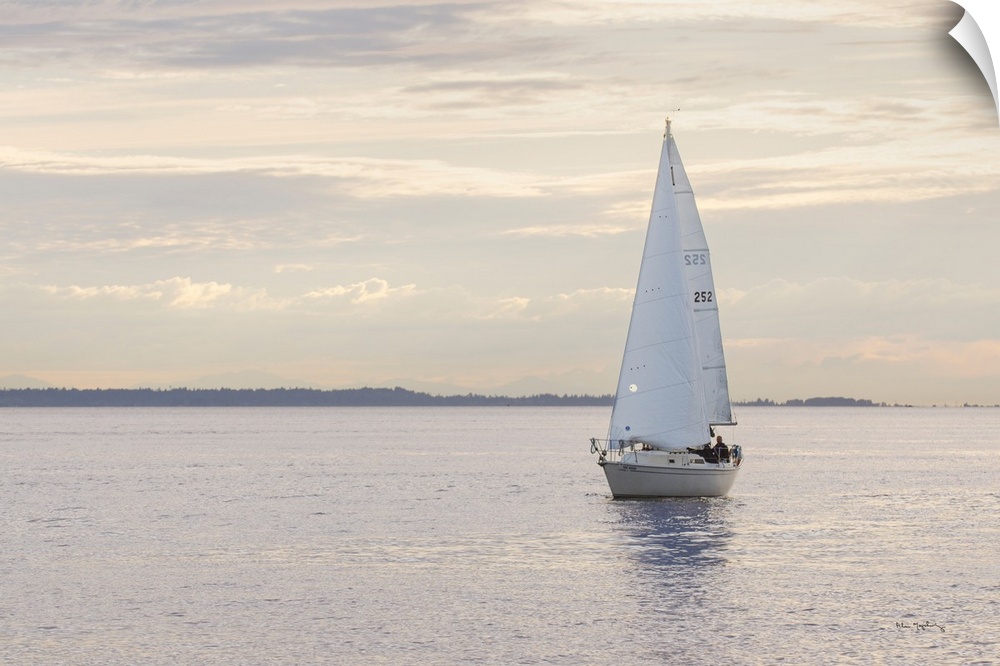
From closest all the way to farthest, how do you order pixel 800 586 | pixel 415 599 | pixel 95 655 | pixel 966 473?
pixel 95 655, pixel 415 599, pixel 800 586, pixel 966 473

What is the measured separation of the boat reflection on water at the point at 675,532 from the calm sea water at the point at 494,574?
214 mm

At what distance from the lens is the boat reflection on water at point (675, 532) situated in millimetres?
42500

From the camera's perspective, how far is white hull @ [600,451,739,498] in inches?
2320

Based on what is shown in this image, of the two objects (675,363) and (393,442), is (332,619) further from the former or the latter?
(393,442)

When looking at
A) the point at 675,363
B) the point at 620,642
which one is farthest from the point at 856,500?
the point at 620,642

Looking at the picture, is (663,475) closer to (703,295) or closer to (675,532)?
(675,532)

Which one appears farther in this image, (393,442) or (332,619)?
(393,442)

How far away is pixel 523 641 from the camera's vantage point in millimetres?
29203

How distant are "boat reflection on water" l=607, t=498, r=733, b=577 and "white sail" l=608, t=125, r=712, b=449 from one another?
129 inches

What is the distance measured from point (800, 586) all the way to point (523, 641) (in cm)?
1156
